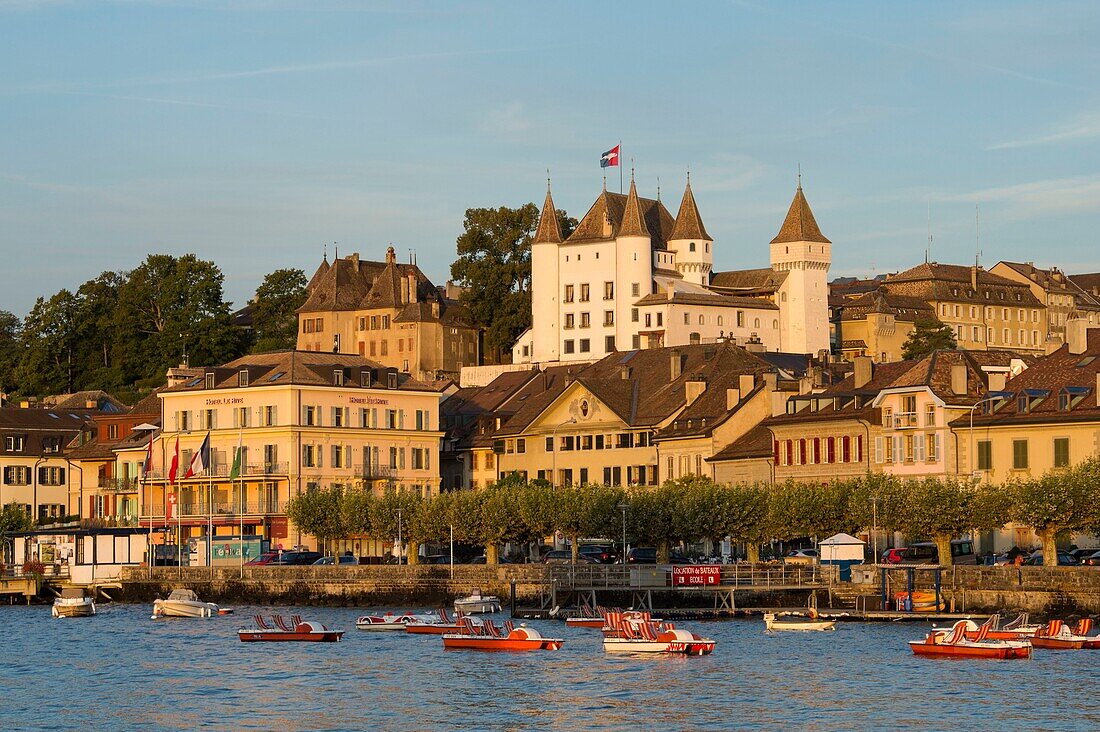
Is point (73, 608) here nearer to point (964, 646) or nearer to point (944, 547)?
point (944, 547)

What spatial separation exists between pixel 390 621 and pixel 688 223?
356 ft

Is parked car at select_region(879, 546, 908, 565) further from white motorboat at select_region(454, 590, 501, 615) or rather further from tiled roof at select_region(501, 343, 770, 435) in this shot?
tiled roof at select_region(501, 343, 770, 435)

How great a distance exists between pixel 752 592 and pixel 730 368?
131 feet

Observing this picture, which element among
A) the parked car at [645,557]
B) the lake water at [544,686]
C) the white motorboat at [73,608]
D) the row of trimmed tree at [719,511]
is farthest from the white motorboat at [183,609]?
the parked car at [645,557]

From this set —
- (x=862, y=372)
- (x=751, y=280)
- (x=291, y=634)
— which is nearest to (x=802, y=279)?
(x=751, y=280)

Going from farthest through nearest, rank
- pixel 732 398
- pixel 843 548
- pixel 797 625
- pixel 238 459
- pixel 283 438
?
pixel 283 438, pixel 238 459, pixel 732 398, pixel 843 548, pixel 797 625

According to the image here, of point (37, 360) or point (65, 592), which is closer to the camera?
point (65, 592)

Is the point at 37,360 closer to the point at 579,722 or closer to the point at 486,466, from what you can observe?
the point at 486,466

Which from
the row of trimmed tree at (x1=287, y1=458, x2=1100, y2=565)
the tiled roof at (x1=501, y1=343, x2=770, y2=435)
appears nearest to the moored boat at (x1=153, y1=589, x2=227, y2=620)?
the row of trimmed tree at (x1=287, y1=458, x2=1100, y2=565)

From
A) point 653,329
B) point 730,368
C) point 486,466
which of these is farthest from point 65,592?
point 653,329

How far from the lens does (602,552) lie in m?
108

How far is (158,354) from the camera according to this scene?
189250mm

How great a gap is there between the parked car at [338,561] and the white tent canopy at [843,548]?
26.5m

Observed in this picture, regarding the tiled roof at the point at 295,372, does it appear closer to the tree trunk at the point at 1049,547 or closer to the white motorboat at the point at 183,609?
the white motorboat at the point at 183,609
